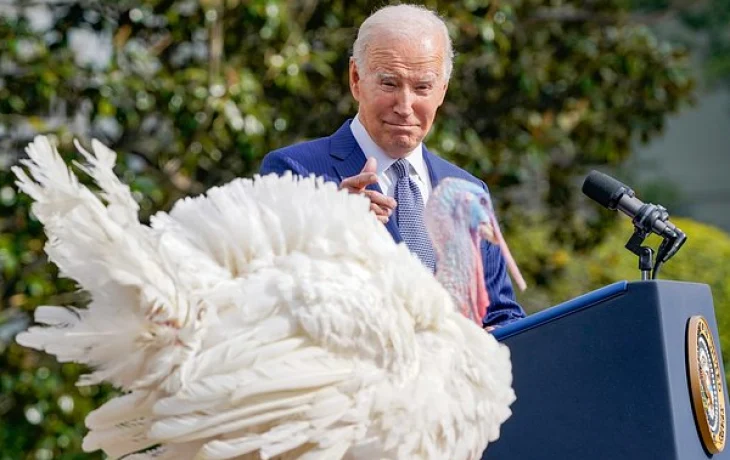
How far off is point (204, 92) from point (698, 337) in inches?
133

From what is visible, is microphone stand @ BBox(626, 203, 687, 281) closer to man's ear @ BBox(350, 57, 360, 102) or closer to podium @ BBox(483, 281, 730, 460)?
podium @ BBox(483, 281, 730, 460)

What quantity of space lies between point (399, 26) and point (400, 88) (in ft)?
0.53

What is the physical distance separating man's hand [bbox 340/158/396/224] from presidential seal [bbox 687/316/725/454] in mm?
784

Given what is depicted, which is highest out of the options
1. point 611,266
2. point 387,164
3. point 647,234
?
point 611,266

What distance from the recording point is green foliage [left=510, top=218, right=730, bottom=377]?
24.5 feet

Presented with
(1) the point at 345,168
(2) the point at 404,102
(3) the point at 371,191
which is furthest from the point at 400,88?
(3) the point at 371,191

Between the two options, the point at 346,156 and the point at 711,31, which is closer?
the point at 346,156

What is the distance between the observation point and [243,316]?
2.84 meters

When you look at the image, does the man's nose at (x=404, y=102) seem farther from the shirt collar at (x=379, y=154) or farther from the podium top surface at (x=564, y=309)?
the podium top surface at (x=564, y=309)

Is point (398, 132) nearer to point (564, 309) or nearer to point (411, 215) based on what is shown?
point (411, 215)

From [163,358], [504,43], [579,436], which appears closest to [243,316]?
[163,358]

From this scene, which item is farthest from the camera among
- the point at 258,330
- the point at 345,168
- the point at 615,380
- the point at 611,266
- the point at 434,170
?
the point at 611,266

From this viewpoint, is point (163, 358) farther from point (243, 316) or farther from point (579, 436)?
point (579, 436)

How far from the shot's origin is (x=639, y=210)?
3338mm
